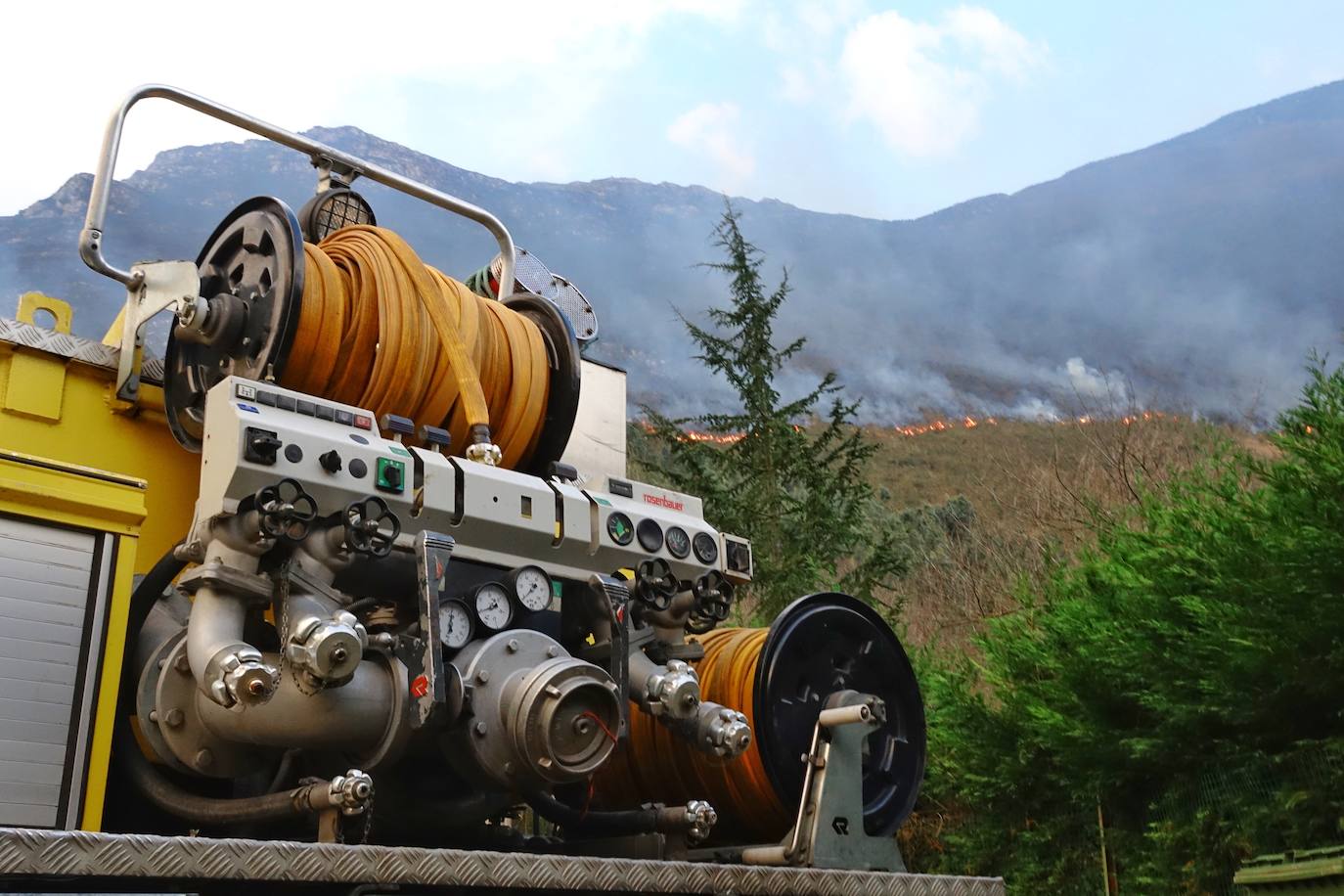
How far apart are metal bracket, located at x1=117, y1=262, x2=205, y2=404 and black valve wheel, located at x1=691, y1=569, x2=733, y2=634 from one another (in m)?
2.37

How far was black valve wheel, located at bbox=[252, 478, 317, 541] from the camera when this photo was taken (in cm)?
438

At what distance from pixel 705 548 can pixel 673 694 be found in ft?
2.91

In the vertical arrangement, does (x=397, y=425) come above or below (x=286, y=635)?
above

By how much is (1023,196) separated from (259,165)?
70.1m

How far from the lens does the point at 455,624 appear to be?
186 inches

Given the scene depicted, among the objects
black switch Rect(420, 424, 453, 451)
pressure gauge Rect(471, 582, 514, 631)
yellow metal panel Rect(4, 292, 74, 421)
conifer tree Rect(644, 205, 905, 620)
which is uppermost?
conifer tree Rect(644, 205, 905, 620)

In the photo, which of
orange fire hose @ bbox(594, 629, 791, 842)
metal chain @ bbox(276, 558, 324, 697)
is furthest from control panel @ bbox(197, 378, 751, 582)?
orange fire hose @ bbox(594, 629, 791, 842)

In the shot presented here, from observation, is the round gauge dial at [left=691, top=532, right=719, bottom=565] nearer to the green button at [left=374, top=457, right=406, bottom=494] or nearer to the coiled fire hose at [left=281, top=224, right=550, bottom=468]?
the coiled fire hose at [left=281, top=224, right=550, bottom=468]

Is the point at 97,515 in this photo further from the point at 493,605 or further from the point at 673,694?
the point at 673,694

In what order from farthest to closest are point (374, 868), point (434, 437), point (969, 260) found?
point (969, 260), point (434, 437), point (374, 868)

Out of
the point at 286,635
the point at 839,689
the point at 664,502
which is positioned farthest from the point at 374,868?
the point at 839,689

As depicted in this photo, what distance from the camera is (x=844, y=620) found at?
5.96 m

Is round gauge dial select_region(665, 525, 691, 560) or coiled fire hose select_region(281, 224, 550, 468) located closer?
coiled fire hose select_region(281, 224, 550, 468)

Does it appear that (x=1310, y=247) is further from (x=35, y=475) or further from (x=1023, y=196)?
(x=35, y=475)
